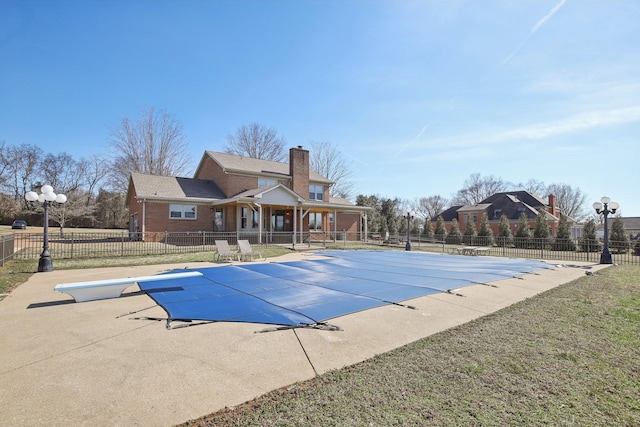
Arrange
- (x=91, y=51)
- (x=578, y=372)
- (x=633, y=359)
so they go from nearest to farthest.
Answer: (x=578, y=372) → (x=633, y=359) → (x=91, y=51)

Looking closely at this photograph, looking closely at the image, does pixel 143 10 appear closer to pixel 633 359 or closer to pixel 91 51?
pixel 91 51

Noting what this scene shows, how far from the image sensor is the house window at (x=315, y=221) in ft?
93.3

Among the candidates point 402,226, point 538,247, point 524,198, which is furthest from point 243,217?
point 524,198

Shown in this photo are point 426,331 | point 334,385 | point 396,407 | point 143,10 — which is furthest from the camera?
point 143,10

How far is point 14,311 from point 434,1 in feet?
42.8

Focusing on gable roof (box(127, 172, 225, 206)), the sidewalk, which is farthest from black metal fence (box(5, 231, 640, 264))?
the sidewalk

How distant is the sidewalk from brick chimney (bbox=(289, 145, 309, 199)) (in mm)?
20704

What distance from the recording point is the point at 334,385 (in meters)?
3.23

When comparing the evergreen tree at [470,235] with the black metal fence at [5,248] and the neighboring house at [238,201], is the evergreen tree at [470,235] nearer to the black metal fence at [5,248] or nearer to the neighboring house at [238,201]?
the neighboring house at [238,201]

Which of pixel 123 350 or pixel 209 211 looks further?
pixel 209 211

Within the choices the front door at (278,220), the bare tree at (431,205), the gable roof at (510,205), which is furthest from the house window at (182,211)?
the bare tree at (431,205)

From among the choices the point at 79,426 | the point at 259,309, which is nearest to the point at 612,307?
the point at 259,309

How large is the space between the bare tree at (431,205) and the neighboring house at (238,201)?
47598 millimetres

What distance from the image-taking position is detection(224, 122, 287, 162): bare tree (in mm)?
44594
